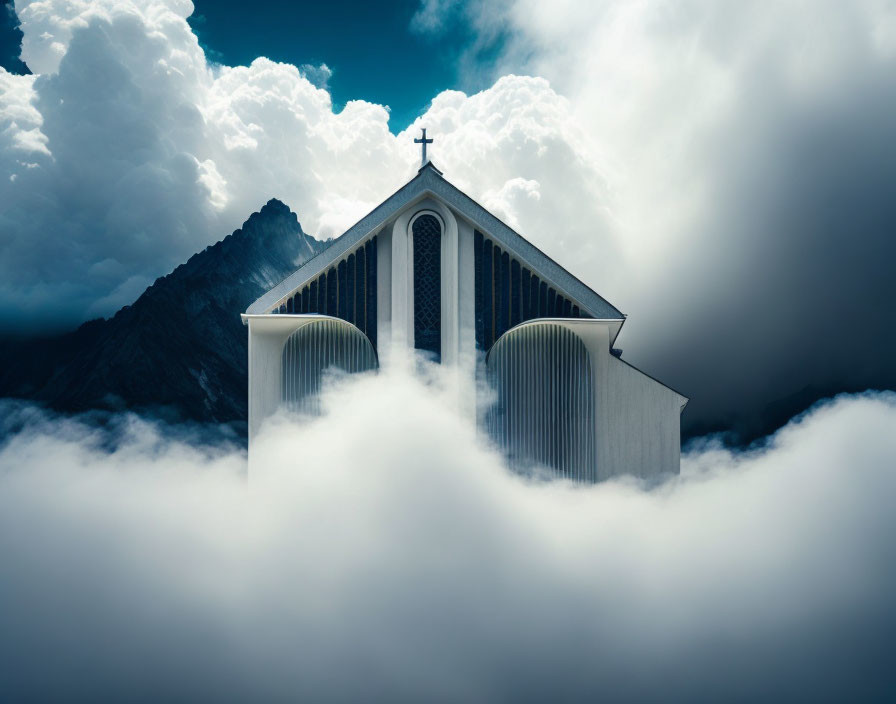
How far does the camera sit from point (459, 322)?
1625 centimetres

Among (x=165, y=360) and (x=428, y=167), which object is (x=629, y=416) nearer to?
(x=428, y=167)

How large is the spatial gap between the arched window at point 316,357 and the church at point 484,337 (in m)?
0.03

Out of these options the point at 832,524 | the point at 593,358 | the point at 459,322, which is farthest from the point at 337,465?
the point at 832,524

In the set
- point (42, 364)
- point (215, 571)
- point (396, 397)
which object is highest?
point (42, 364)

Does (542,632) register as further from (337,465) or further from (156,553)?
(156,553)

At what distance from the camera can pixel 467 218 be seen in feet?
53.5

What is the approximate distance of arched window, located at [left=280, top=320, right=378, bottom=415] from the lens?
1598 cm

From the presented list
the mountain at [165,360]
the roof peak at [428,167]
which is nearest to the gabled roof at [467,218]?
the roof peak at [428,167]

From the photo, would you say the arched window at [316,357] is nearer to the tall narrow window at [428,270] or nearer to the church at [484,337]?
the church at [484,337]

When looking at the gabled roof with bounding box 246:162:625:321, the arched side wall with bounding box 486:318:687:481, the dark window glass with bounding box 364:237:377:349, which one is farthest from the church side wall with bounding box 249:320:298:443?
the arched side wall with bounding box 486:318:687:481

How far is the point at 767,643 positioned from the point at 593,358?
7532 mm

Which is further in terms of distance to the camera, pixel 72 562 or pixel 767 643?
pixel 72 562

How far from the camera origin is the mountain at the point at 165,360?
171 feet

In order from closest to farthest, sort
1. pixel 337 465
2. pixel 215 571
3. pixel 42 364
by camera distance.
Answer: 1. pixel 215 571
2. pixel 337 465
3. pixel 42 364
